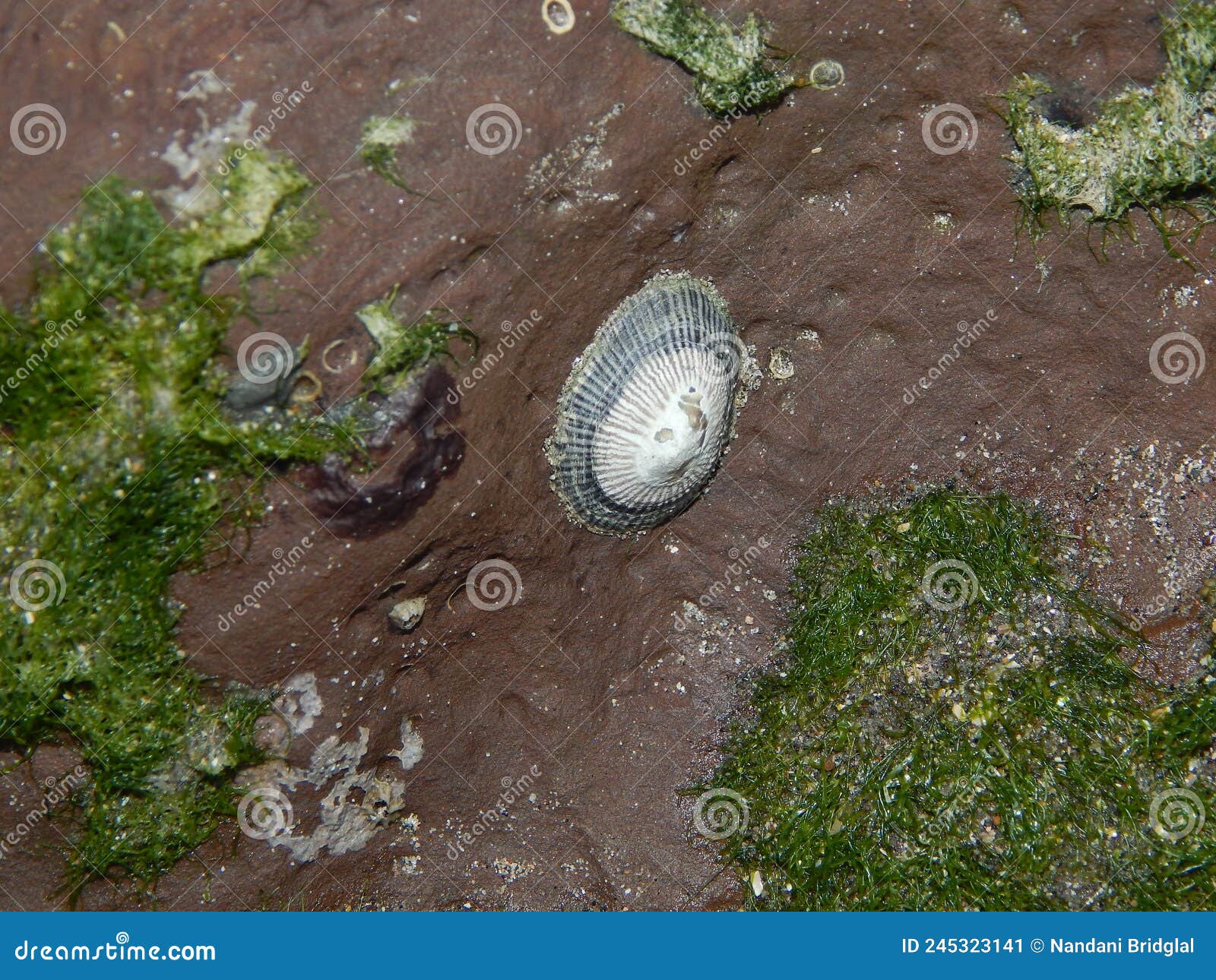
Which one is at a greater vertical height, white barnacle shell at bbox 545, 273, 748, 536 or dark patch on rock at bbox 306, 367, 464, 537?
white barnacle shell at bbox 545, 273, 748, 536

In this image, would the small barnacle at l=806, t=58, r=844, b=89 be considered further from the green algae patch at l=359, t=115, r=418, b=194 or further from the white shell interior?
the green algae patch at l=359, t=115, r=418, b=194

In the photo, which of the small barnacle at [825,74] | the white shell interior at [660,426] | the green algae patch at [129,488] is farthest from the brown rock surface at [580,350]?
the white shell interior at [660,426]

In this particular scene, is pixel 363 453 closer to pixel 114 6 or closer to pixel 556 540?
pixel 556 540

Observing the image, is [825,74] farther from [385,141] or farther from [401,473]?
[401,473]

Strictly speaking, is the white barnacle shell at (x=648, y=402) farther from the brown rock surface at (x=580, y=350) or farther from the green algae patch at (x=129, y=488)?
the green algae patch at (x=129, y=488)

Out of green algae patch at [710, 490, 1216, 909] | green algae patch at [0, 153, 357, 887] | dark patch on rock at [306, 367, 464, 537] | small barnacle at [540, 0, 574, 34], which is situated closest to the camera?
A: green algae patch at [0, 153, 357, 887]

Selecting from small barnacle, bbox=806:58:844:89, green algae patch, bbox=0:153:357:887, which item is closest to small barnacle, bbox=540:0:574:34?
small barnacle, bbox=806:58:844:89

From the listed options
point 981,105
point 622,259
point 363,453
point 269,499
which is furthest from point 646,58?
point 269,499

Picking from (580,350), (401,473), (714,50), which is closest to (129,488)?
(401,473)
